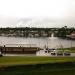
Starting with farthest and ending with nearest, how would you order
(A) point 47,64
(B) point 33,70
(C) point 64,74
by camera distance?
(A) point 47,64, (B) point 33,70, (C) point 64,74

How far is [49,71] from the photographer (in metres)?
26.8

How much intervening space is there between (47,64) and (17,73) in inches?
175

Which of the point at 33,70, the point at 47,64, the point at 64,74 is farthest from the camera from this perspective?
the point at 47,64

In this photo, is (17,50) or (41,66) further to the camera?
(17,50)

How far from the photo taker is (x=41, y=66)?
28.6 meters

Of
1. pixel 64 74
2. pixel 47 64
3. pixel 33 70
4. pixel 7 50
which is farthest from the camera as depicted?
pixel 7 50

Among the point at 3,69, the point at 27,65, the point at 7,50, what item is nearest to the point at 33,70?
the point at 27,65

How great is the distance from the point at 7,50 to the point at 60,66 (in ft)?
76.9

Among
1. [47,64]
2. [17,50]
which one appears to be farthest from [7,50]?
[47,64]

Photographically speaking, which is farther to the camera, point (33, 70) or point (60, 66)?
point (60, 66)

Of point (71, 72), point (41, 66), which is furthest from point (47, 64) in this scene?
point (71, 72)

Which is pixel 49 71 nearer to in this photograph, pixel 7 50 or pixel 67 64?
pixel 67 64

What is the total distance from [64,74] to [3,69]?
6.05 m

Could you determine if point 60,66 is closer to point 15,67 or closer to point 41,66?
point 41,66
